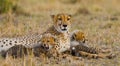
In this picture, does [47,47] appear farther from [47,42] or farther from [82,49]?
[82,49]

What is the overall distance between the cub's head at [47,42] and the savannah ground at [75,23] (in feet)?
0.73

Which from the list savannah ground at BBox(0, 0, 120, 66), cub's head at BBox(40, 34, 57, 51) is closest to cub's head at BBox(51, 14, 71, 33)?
cub's head at BBox(40, 34, 57, 51)

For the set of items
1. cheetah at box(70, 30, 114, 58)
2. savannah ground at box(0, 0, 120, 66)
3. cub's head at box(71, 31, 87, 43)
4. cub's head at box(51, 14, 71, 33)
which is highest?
cub's head at box(51, 14, 71, 33)

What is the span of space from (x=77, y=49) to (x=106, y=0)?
39.8 feet

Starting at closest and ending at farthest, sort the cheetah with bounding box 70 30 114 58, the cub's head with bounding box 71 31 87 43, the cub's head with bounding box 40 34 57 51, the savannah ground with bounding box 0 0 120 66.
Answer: the savannah ground with bounding box 0 0 120 66, the cub's head with bounding box 40 34 57 51, the cheetah with bounding box 70 30 114 58, the cub's head with bounding box 71 31 87 43

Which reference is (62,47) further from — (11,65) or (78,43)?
(11,65)

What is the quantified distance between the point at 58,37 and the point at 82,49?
0.49 metres

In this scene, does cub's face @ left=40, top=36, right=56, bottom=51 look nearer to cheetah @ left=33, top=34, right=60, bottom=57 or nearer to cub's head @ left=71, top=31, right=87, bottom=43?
cheetah @ left=33, top=34, right=60, bottom=57

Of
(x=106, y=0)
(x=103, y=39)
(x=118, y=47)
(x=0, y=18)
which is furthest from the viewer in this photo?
(x=106, y=0)

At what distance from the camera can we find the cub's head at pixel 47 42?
9234 millimetres

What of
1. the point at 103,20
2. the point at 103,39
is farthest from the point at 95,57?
the point at 103,20

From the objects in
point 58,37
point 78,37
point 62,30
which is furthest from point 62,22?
point 78,37

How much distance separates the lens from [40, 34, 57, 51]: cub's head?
9.23 metres

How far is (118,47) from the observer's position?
10.4 meters
